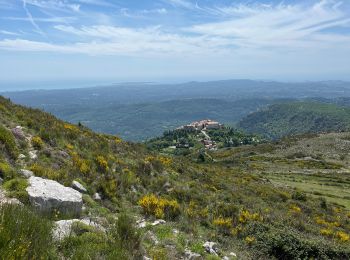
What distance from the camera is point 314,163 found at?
55562 millimetres

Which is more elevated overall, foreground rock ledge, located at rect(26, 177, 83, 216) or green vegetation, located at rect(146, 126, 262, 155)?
foreground rock ledge, located at rect(26, 177, 83, 216)

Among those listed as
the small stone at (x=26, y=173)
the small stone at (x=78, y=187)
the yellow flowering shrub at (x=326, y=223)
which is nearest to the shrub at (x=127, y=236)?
the small stone at (x=78, y=187)

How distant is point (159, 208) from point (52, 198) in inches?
161

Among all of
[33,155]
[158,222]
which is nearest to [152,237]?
[158,222]

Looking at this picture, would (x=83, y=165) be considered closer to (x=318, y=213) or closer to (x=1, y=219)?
(x=1, y=219)

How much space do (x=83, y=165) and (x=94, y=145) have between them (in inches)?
190

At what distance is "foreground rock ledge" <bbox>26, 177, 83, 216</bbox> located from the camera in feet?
26.2

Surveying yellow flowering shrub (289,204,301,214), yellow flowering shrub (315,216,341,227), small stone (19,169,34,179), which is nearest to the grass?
yellow flowering shrub (315,216,341,227)

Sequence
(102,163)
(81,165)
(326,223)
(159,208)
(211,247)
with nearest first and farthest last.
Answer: (211,247) → (159,208) → (81,165) → (102,163) → (326,223)

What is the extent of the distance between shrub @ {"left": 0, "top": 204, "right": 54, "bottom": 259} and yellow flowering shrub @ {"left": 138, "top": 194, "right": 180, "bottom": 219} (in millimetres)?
5359

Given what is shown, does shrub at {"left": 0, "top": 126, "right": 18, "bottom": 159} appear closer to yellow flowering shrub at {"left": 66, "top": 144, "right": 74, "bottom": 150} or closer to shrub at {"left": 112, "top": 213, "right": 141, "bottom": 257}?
yellow flowering shrub at {"left": 66, "top": 144, "right": 74, "bottom": 150}

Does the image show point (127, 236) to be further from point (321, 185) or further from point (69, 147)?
point (321, 185)

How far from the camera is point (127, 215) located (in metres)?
8.74

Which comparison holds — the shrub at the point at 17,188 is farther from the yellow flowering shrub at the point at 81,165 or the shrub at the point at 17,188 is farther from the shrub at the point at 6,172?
the yellow flowering shrub at the point at 81,165
